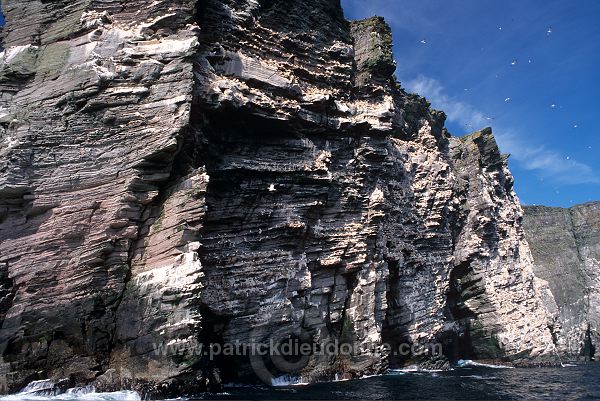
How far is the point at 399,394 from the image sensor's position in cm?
2458

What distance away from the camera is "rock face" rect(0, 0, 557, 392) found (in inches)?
866

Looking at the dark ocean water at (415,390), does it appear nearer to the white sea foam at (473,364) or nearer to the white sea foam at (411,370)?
the white sea foam at (411,370)

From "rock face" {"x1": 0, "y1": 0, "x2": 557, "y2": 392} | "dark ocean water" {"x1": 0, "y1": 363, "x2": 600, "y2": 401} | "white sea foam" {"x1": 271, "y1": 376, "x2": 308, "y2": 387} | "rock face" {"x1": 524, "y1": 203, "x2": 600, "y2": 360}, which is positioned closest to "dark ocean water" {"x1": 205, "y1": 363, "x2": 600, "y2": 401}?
"dark ocean water" {"x1": 0, "y1": 363, "x2": 600, "y2": 401}

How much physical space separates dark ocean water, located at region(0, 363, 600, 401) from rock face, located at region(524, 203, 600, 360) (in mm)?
43134

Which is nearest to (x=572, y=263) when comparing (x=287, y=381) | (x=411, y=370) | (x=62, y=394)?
(x=411, y=370)

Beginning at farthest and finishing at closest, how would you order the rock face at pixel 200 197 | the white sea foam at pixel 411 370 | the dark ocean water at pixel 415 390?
the white sea foam at pixel 411 370 < the rock face at pixel 200 197 < the dark ocean water at pixel 415 390

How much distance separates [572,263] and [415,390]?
223ft

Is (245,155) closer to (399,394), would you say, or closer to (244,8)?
(244,8)

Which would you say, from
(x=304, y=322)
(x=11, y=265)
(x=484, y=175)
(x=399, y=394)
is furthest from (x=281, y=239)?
(x=484, y=175)

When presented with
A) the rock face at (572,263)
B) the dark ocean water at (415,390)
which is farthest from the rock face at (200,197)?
the rock face at (572,263)

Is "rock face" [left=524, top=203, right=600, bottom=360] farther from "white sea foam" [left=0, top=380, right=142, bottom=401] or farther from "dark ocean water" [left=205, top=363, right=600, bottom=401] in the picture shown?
"white sea foam" [left=0, top=380, right=142, bottom=401]

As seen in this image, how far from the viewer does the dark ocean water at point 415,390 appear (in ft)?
69.8

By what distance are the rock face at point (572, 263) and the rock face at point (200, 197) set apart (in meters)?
41.7

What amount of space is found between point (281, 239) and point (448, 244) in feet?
73.0
